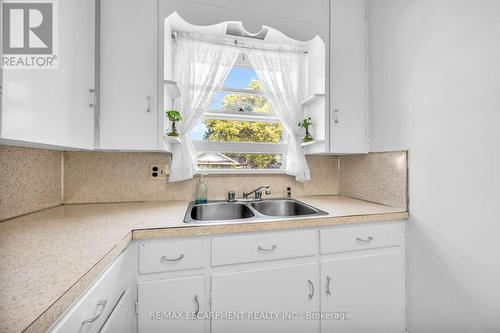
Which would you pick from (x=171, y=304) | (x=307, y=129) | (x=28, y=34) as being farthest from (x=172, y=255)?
(x=307, y=129)

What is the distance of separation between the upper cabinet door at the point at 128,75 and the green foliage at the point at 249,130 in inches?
23.7

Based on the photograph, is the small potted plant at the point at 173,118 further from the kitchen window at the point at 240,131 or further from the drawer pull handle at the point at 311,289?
the drawer pull handle at the point at 311,289

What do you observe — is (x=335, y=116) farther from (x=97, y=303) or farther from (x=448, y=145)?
(x=97, y=303)

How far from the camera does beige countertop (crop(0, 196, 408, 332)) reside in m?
0.44

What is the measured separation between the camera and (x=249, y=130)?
6.25 feet

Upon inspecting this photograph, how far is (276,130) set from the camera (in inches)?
77.3

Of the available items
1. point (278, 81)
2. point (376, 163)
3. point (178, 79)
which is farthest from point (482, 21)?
point (178, 79)

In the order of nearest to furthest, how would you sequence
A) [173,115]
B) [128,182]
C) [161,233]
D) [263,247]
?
[161,233]
[263,247]
[173,115]
[128,182]

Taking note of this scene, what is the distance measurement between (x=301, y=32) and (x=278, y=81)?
0.39 metres

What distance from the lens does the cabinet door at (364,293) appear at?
1235 millimetres

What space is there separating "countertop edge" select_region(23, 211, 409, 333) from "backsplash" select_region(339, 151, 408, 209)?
0.17 meters

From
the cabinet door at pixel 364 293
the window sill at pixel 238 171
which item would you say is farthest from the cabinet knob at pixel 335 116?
the cabinet door at pixel 364 293

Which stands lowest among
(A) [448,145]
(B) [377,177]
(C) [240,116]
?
(B) [377,177]

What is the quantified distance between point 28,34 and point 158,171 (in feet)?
3.33
